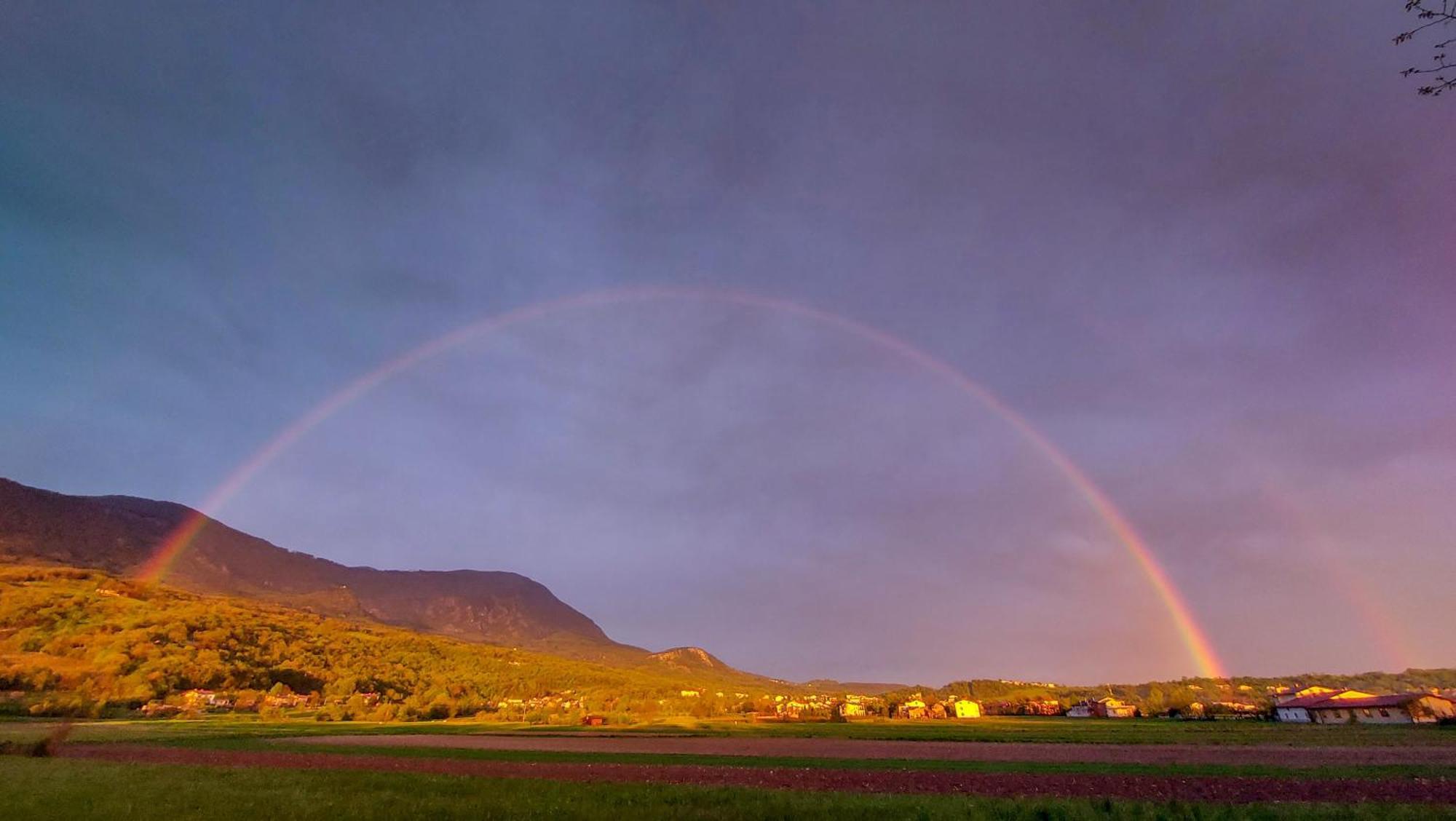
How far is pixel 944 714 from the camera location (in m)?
160

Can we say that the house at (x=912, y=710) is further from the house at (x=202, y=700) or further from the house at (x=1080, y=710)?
the house at (x=202, y=700)

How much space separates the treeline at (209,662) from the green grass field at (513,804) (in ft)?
327

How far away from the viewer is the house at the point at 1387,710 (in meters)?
92.7

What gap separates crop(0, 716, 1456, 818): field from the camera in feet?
62.9

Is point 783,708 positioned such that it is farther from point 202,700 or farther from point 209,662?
point 209,662

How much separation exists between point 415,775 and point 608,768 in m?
9.85

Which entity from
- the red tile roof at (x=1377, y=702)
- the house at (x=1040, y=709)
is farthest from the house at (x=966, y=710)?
the red tile roof at (x=1377, y=702)

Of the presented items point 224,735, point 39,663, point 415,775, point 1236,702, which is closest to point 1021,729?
point 415,775

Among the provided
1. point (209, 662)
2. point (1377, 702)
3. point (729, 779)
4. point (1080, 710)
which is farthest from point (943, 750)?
point (209, 662)

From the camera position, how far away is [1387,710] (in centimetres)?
9556

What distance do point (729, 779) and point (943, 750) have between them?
32983mm

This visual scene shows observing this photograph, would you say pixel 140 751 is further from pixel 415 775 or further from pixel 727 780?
pixel 727 780

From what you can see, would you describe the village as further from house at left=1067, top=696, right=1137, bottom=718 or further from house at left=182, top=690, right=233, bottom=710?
house at left=1067, top=696, right=1137, bottom=718

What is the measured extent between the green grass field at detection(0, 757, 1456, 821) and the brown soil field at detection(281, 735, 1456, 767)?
2377 cm
